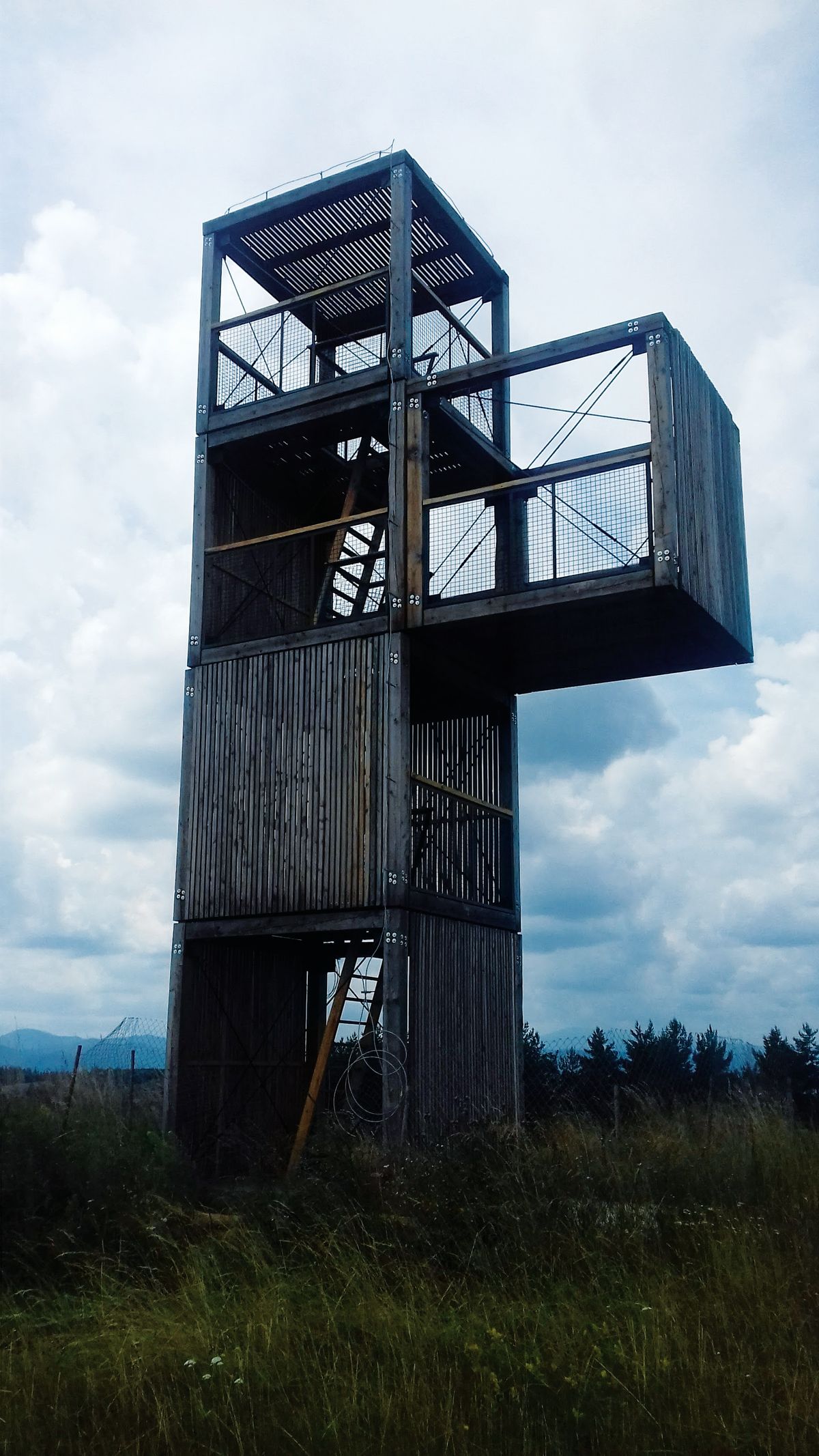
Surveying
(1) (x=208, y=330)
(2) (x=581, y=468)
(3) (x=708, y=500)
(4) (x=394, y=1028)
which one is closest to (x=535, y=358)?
(2) (x=581, y=468)

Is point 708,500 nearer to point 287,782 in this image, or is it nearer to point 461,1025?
point 287,782

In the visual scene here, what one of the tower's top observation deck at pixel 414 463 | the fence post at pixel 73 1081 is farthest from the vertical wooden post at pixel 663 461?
the fence post at pixel 73 1081

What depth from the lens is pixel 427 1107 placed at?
1598 centimetres

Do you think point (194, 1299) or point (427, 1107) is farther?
point (427, 1107)

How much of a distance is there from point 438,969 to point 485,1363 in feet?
30.0

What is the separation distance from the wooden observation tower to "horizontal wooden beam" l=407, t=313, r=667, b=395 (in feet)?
0.12

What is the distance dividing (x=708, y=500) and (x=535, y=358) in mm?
2838

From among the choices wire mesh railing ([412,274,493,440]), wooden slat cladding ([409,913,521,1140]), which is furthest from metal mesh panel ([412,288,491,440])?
wooden slat cladding ([409,913,521,1140])

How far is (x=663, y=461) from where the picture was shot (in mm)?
15258

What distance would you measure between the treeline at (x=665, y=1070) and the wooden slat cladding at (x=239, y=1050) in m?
4.24

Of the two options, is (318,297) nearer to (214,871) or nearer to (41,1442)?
(214,871)

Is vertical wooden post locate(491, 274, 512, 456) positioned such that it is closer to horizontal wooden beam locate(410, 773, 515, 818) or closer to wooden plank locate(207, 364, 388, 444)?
wooden plank locate(207, 364, 388, 444)

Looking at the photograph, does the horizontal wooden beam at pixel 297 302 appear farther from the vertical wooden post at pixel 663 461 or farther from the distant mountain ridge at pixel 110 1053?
the distant mountain ridge at pixel 110 1053

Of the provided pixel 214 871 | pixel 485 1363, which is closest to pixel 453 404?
pixel 214 871
